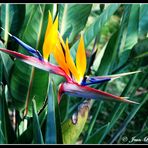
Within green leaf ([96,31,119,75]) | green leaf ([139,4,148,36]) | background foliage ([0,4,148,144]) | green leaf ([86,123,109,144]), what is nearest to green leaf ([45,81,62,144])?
background foliage ([0,4,148,144])

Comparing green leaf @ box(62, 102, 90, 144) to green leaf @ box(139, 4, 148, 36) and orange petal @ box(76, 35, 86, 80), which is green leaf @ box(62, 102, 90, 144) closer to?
orange petal @ box(76, 35, 86, 80)

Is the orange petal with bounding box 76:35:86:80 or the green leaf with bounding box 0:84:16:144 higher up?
the orange petal with bounding box 76:35:86:80

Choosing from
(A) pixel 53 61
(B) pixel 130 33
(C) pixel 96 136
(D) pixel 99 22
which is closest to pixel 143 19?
(B) pixel 130 33

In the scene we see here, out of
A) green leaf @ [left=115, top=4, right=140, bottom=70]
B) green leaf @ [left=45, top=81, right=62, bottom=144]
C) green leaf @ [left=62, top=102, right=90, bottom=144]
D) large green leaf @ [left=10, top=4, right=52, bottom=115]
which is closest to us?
green leaf @ [left=45, top=81, right=62, bottom=144]

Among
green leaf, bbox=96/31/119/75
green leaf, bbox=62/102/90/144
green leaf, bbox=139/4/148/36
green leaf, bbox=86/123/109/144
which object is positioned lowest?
green leaf, bbox=86/123/109/144

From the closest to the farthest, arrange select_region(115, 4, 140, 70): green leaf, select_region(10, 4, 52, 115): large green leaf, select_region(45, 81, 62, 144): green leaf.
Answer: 1. select_region(45, 81, 62, 144): green leaf
2. select_region(10, 4, 52, 115): large green leaf
3. select_region(115, 4, 140, 70): green leaf

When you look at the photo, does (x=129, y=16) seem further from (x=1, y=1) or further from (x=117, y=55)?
(x=1, y=1)
